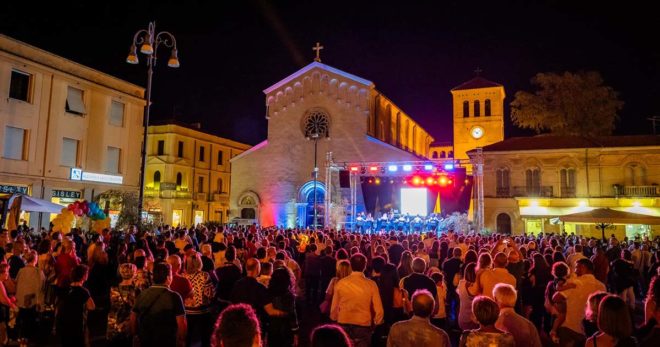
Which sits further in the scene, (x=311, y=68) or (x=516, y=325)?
(x=311, y=68)

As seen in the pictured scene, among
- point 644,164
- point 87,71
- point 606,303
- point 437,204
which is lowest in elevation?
point 606,303

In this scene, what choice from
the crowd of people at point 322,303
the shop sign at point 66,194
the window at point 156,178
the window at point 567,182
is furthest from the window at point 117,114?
the window at point 567,182

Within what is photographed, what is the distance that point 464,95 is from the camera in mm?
44781

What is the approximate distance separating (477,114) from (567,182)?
48.4ft

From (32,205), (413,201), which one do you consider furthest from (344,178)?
(32,205)

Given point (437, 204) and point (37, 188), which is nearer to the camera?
point (37, 188)

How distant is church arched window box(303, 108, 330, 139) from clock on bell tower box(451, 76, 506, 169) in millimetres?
15286

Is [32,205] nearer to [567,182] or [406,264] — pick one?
[406,264]

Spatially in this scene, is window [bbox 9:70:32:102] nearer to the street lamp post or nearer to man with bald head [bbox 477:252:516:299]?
the street lamp post

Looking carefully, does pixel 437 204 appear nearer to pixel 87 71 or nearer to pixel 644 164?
pixel 644 164

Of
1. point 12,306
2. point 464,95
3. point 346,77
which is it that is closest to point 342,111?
point 346,77

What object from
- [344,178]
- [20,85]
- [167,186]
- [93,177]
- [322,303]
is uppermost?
[20,85]

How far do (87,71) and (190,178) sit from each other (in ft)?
56.4

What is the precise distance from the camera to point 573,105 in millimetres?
39781
